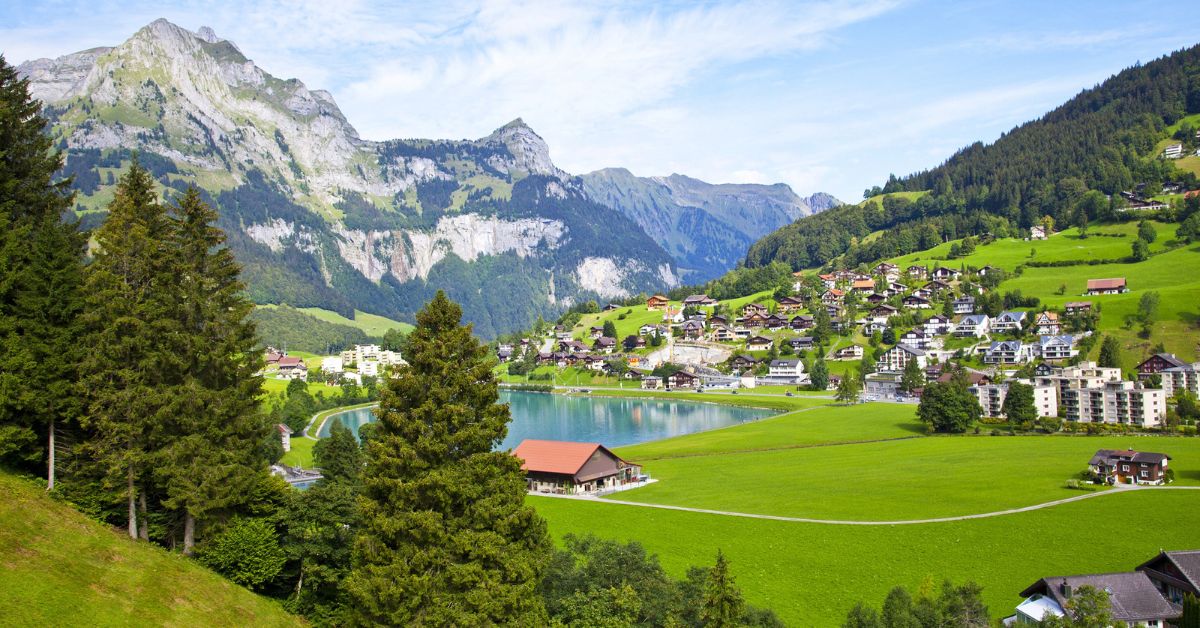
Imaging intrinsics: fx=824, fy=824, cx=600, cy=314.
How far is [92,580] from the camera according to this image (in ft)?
58.4

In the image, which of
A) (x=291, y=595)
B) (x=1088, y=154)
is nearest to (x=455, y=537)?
(x=291, y=595)

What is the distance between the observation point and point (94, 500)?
2306 centimetres

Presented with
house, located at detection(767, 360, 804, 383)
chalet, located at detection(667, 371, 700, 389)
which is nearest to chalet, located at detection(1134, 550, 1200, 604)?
house, located at detection(767, 360, 804, 383)

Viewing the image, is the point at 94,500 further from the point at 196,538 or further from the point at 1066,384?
the point at 1066,384

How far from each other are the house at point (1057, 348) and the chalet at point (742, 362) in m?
43.2

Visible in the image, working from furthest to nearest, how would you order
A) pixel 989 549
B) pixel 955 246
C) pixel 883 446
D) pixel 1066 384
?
1. pixel 955 246
2. pixel 1066 384
3. pixel 883 446
4. pixel 989 549

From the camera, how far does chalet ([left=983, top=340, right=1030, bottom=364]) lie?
10088cm

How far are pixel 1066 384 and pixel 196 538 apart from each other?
249 ft

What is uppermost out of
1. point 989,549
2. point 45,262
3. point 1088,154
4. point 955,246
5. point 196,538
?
point 1088,154

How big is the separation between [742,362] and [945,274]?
41454 millimetres

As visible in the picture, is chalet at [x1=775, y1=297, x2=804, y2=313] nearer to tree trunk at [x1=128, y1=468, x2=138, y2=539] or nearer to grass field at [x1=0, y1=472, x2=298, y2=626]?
grass field at [x1=0, y1=472, x2=298, y2=626]

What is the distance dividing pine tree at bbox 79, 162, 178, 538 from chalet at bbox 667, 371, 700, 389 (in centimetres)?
11315

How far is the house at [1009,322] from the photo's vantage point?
110188 mm

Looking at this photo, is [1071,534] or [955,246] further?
[955,246]
